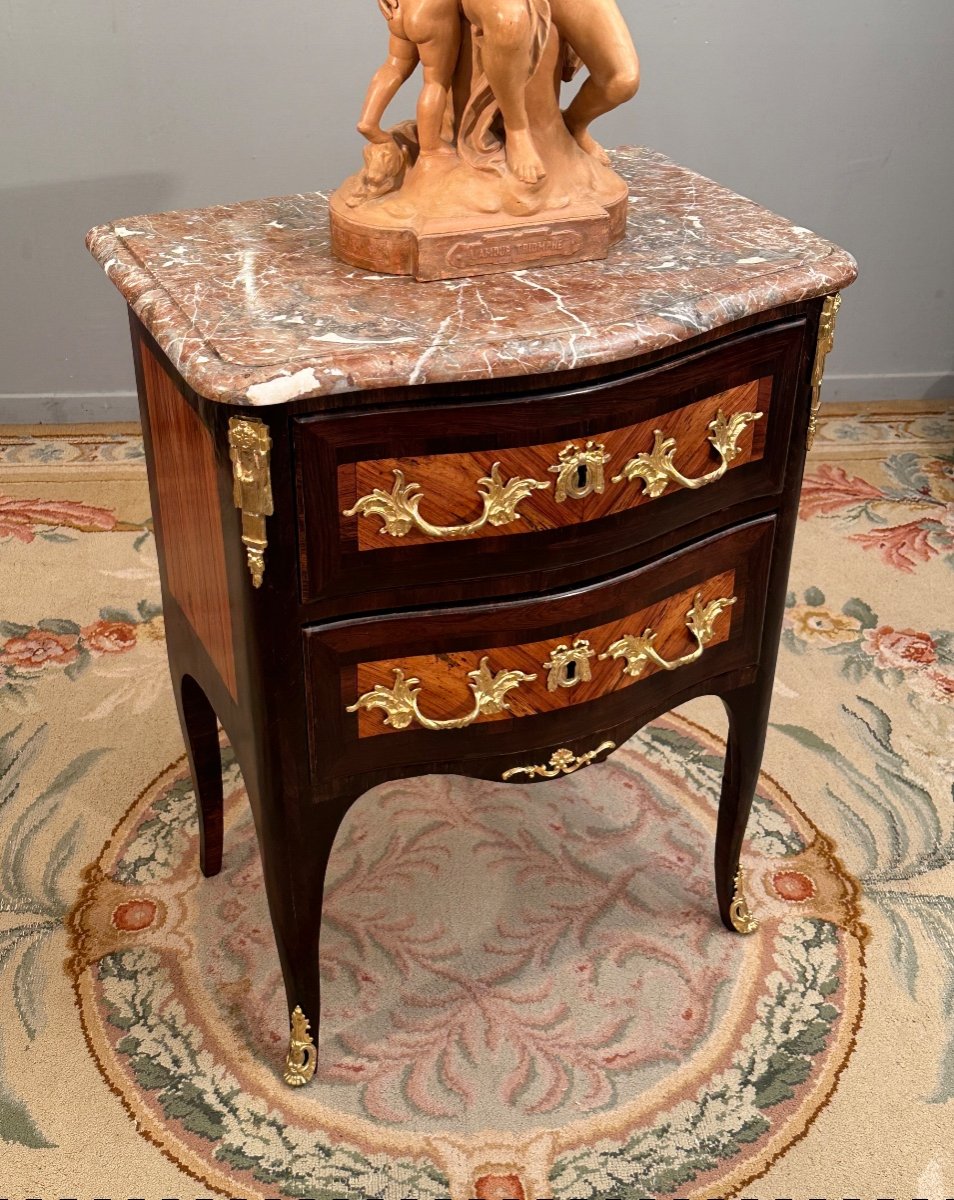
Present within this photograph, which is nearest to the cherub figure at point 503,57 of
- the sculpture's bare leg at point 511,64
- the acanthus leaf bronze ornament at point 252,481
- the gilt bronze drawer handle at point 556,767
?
the sculpture's bare leg at point 511,64

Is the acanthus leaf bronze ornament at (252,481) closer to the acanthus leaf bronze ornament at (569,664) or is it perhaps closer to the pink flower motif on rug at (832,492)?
the acanthus leaf bronze ornament at (569,664)

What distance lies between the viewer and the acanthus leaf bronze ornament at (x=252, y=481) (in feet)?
3.75

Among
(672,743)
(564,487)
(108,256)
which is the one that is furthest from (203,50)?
(564,487)

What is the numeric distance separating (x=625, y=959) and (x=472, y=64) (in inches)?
43.0

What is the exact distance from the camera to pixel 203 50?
266 centimetres

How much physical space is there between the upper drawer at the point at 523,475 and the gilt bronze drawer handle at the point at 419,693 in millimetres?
93

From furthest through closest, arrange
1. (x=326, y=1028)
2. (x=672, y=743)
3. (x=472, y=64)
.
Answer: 1. (x=672, y=743)
2. (x=326, y=1028)
3. (x=472, y=64)

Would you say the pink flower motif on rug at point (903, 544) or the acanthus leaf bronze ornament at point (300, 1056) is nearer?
the acanthus leaf bronze ornament at point (300, 1056)

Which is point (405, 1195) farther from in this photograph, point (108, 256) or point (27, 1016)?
point (108, 256)

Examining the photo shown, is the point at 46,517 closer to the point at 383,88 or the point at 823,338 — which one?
the point at 383,88

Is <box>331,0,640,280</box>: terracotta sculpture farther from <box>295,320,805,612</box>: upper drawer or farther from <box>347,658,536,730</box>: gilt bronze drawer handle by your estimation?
<box>347,658,536,730</box>: gilt bronze drawer handle

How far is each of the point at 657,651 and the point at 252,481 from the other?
506 millimetres

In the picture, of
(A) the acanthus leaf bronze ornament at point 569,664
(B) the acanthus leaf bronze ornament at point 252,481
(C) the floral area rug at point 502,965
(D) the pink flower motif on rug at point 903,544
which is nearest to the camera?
(B) the acanthus leaf bronze ornament at point 252,481

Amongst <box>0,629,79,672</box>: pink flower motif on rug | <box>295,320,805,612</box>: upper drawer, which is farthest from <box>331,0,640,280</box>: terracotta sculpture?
<box>0,629,79,672</box>: pink flower motif on rug
